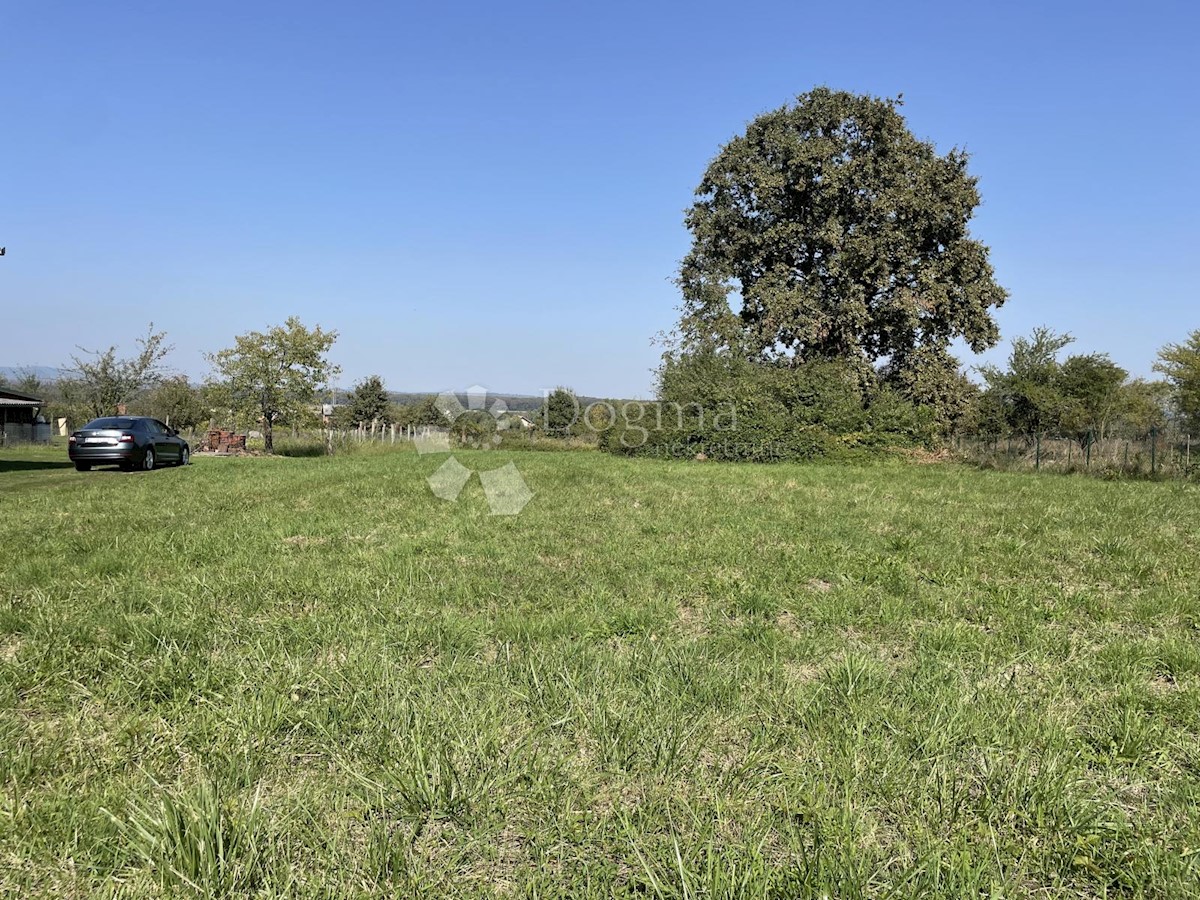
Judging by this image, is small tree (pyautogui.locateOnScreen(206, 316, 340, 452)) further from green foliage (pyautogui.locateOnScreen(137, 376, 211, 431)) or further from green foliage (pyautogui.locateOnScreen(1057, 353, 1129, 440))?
green foliage (pyautogui.locateOnScreen(1057, 353, 1129, 440))

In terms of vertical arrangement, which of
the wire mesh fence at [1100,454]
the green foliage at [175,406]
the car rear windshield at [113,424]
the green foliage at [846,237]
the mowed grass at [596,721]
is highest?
the green foliage at [846,237]

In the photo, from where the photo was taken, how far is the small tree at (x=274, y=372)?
25953 mm

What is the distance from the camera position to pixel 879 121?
80.0 ft

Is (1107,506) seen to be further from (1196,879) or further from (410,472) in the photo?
(410,472)

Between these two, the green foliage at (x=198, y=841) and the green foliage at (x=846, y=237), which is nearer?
the green foliage at (x=198, y=841)

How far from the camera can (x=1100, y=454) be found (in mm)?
15031

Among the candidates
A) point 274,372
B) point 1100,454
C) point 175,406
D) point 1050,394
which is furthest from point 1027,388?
point 175,406

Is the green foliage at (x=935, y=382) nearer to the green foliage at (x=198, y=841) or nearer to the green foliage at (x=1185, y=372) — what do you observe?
the green foliage at (x=1185, y=372)

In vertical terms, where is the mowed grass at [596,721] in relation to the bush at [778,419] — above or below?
below

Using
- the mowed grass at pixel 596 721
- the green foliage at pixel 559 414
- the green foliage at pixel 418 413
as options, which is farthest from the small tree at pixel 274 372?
the green foliage at pixel 418 413

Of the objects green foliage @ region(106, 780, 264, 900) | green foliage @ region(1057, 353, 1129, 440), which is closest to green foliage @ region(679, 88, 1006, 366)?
green foliage @ region(1057, 353, 1129, 440)

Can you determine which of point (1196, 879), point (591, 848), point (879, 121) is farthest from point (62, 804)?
point (879, 121)

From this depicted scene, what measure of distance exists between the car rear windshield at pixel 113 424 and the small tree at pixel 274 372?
11528 mm

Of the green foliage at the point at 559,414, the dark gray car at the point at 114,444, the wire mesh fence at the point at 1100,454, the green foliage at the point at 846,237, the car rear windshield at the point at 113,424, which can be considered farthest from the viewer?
the green foliage at the point at 559,414
